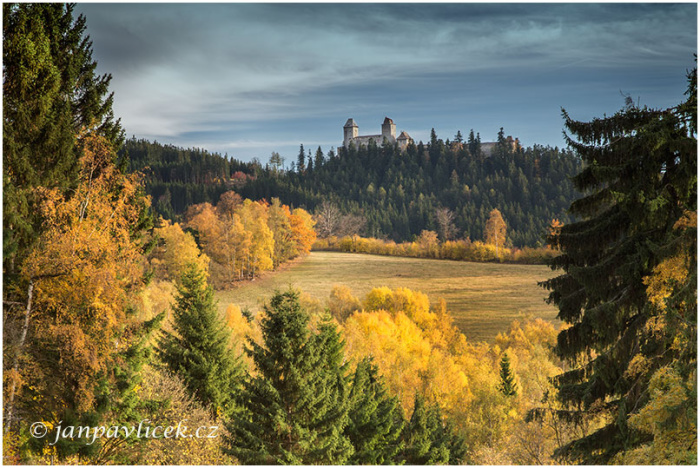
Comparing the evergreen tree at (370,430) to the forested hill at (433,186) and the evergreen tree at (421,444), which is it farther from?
the forested hill at (433,186)

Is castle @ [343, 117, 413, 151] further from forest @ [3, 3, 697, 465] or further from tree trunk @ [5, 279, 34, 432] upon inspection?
tree trunk @ [5, 279, 34, 432]

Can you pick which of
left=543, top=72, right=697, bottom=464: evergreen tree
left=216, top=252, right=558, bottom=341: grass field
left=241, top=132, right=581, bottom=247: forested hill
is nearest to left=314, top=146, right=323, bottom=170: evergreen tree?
left=241, top=132, right=581, bottom=247: forested hill

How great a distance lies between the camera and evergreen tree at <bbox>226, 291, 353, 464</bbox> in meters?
13.3

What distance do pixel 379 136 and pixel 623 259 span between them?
152493 millimetres

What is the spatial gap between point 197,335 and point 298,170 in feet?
425

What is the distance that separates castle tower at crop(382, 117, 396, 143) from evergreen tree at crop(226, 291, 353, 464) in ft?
481

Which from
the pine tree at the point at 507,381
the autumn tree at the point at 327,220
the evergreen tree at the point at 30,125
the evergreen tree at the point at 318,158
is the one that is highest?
the evergreen tree at the point at 318,158

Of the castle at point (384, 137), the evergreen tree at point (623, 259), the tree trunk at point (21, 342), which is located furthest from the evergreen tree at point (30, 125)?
the castle at point (384, 137)

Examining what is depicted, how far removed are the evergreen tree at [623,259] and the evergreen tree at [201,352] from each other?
13.5m

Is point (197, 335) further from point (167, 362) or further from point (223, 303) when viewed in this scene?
point (223, 303)

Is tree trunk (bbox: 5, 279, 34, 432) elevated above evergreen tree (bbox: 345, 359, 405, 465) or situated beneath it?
elevated above

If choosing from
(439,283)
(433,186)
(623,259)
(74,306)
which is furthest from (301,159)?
(623,259)

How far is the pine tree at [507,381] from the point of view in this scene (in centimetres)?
3542

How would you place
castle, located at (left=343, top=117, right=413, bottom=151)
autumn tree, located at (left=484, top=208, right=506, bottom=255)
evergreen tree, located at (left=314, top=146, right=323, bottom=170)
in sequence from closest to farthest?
autumn tree, located at (left=484, top=208, right=506, bottom=255), evergreen tree, located at (left=314, top=146, right=323, bottom=170), castle, located at (left=343, top=117, right=413, bottom=151)
